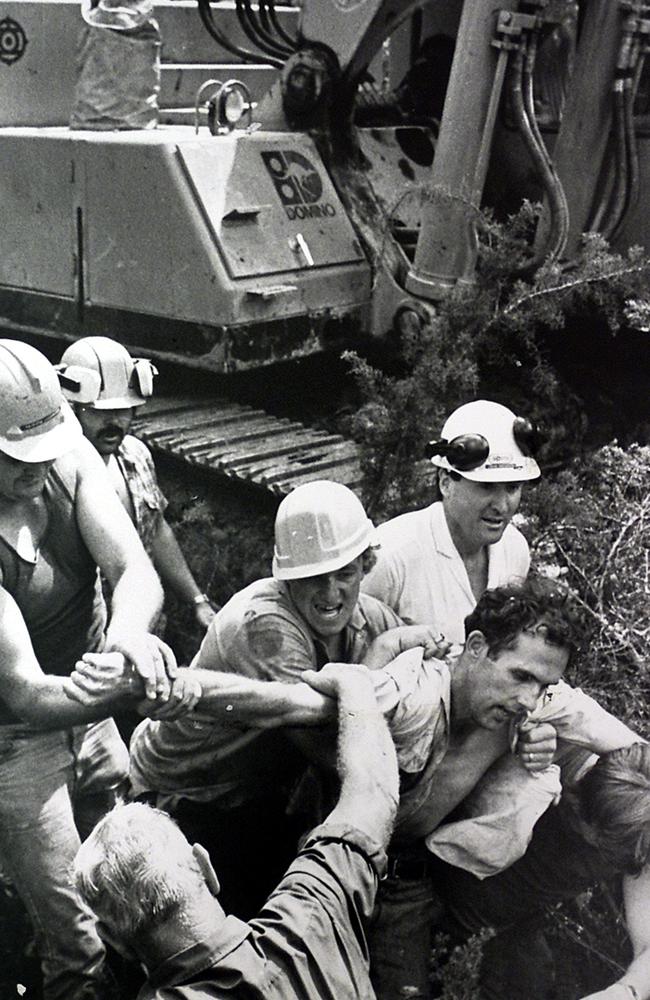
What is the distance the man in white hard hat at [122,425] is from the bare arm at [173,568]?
11mm

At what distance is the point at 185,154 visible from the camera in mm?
6527

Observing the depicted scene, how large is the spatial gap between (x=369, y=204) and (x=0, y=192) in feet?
6.78

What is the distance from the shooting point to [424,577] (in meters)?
4.23

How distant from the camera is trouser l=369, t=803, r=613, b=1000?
3604 millimetres

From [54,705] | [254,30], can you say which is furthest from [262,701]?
[254,30]

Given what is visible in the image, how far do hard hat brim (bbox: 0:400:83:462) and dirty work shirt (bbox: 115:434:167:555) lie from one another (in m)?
1.06

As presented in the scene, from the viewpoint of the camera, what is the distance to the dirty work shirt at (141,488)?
4742 millimetres

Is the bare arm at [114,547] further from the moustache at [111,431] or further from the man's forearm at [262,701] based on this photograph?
the moustache at [111,431]

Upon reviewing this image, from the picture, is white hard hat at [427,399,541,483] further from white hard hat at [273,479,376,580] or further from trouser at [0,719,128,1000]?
trouser at [0,719,128,1000]

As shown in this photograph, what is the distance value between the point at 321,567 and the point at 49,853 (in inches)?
44.9

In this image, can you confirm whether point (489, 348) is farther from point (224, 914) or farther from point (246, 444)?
point (224, 914)

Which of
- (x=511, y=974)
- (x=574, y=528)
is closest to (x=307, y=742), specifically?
(x=511, y=974)

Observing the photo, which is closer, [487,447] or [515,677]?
[515,677]

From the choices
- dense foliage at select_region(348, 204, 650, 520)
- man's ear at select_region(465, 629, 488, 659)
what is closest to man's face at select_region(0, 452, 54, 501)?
man's ear at select_region(465, 629, 488, 659)
